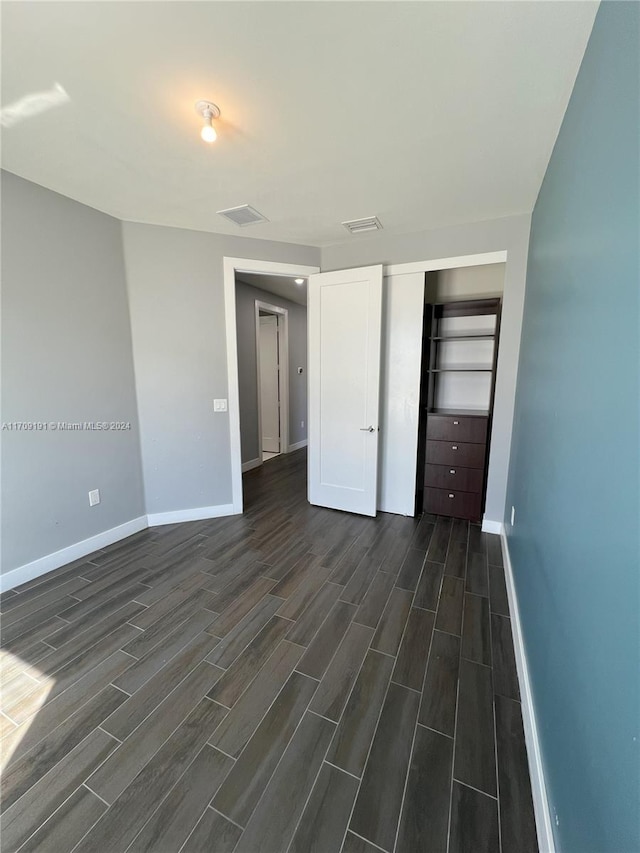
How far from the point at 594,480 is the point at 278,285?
14.8 feet

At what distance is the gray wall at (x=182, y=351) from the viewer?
289 centimetres

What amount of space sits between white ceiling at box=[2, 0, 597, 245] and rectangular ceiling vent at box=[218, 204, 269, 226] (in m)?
0.13

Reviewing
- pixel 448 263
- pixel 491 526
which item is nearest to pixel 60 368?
pixel 448 263

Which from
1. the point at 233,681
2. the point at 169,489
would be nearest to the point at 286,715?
the point at 233,681

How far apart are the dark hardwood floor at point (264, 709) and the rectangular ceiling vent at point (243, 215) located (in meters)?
2.68

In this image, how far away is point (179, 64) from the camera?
1342 millimetres

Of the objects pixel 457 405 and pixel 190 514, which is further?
pixel 457 405

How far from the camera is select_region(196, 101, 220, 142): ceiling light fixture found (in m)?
1.51

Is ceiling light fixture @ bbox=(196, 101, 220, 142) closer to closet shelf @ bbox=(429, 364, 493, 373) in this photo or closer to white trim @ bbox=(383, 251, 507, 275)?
white trim @ bbox=(383, 251, 507, 275)

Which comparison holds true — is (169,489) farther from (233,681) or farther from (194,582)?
(233,681)

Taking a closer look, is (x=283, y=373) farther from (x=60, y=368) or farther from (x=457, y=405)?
(x=60, y=368)

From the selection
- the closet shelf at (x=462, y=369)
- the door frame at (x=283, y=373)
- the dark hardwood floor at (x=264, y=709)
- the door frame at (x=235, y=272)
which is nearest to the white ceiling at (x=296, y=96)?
the door frame at (x=235, y=272)

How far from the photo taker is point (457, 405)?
11.6 ft

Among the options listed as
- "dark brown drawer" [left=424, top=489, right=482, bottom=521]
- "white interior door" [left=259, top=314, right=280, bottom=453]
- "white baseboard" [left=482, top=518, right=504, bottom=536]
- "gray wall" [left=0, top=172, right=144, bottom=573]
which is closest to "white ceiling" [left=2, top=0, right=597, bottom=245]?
"gray wall" [left=0, top=172, right=144, bottom=573]
